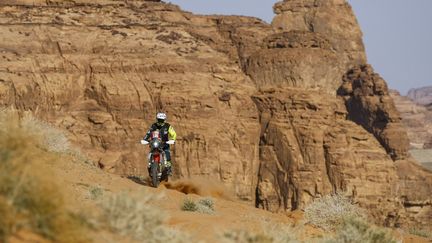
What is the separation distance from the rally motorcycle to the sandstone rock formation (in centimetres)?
14264

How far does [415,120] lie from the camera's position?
173m

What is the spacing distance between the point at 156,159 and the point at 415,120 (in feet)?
520

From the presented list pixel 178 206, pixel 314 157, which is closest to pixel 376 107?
pixel 314 157

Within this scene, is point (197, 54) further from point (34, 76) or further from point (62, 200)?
point (62, 200)

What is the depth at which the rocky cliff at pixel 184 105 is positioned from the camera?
5862cm

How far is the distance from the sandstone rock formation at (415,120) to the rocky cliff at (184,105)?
99.0 meters

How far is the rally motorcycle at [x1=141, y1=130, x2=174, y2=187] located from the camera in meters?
18.8

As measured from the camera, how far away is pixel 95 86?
60188mm

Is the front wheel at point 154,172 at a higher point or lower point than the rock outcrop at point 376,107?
lower

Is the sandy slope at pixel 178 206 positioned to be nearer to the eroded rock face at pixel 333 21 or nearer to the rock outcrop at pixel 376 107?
the rock outcrop at pixel 376 107

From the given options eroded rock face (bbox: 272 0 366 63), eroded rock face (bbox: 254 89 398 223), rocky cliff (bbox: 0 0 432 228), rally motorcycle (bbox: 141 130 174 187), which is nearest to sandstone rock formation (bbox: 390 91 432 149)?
eroded rock face (bbox: 272 0 366 63)

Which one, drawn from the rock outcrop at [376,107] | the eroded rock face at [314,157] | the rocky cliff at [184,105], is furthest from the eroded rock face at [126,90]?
the rock outcrop at [376,107]

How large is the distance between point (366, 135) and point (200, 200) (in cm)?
4699

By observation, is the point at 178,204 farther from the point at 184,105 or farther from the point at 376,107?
the point at 376,107
